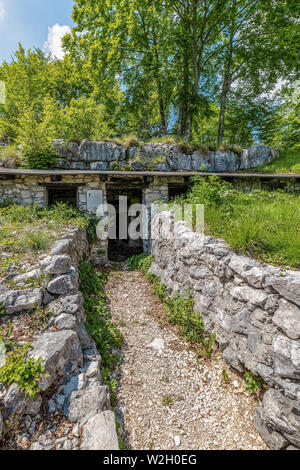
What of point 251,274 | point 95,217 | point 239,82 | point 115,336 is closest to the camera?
point 251,274

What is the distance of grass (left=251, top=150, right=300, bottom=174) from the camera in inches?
379

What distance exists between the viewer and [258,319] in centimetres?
253

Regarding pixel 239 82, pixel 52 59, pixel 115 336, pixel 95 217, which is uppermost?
pixel 52 59

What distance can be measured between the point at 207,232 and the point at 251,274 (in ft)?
4.59

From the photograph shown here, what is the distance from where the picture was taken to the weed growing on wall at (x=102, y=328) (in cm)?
310

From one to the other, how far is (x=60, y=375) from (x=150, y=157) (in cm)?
899

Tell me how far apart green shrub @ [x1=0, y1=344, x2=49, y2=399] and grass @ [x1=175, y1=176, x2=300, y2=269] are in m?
3.08

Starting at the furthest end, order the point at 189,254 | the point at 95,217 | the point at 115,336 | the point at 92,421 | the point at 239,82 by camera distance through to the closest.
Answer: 1. the point at 239,82
2. the point at 95,217
3. the point at 189,254
4. the point at 115,336
5. the point at 92,421

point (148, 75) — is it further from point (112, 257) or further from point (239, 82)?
point (112, 257)

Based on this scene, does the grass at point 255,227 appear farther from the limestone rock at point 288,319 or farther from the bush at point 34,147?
the bush at point 34,147

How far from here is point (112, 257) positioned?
862 centimetres

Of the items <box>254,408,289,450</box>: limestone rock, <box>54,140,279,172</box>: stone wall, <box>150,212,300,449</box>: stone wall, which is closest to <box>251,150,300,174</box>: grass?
<box>54,140,279,172</box>: stone wall
